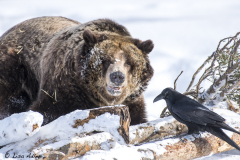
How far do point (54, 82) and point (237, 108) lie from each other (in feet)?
13.1

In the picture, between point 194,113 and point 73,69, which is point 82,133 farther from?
point 73,69

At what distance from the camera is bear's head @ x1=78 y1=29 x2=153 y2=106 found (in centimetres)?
439

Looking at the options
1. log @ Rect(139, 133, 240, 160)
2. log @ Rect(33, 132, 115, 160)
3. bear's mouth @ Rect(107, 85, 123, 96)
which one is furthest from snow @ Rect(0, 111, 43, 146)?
bear's mouth @ Rect(107, 85, 123, 96)

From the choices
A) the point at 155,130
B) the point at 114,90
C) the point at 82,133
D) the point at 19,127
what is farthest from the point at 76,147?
the point at 114,90

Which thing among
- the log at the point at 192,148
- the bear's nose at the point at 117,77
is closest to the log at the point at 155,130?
the log at the point at 192,148

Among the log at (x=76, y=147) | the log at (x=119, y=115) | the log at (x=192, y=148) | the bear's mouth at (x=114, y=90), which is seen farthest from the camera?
the bear's mouth at (x=114, y=90)

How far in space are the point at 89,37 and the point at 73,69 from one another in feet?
2.04

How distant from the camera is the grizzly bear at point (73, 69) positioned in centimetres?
454

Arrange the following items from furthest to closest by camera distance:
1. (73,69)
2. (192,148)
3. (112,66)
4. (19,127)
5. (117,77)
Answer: (73,69) < (112,66) < (117,77) < (192,148) < (19,127)

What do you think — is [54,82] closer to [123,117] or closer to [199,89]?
[123,117]

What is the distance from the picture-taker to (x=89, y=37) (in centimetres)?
456

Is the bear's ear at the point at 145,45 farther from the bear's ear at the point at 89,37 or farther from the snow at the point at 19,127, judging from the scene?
the snow at the point at 19,127

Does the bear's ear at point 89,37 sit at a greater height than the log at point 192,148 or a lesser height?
greater

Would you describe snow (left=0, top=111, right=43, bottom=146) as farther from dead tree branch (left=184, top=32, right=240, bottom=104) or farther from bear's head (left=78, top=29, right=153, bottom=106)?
dead tree branch (left=184, top=32, right=240, bottom=104)
